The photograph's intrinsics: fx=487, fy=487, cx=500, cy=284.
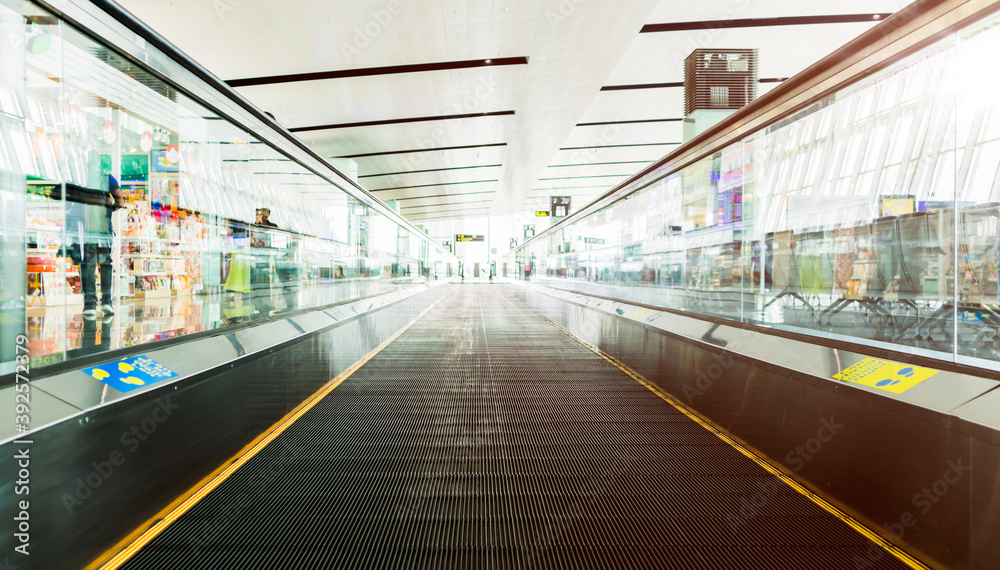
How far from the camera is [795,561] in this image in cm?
184

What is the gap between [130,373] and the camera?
2.18 meters

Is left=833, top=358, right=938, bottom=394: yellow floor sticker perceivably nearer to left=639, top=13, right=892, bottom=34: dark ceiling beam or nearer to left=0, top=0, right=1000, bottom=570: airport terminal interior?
left=0, top=0, right=1000, bottom=570: airport terminal interior

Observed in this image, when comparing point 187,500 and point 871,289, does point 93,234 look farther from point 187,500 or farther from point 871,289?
point 871,289

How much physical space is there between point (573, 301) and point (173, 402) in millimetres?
9027

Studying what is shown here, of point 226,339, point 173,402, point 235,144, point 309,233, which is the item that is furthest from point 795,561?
point 309,233

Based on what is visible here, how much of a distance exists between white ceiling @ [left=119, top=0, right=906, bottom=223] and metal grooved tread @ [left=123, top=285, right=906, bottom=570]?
37.5 ft

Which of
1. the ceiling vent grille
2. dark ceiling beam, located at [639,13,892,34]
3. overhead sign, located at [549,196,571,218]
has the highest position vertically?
dark ceiling beam, located at [639,13,892,34]

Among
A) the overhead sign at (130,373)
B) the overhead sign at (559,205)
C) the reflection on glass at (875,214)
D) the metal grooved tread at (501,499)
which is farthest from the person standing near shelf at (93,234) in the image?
the overhead sign at (559,205)

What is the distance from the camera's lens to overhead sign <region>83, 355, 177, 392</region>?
6.70 ft

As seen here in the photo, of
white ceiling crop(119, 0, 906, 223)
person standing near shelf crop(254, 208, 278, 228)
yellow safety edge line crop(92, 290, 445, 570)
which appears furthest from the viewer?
white ceiling crop(119, 0, 906, 223)

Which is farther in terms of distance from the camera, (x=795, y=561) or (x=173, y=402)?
(x=173, y=402)

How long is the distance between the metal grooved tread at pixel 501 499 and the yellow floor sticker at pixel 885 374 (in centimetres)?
62

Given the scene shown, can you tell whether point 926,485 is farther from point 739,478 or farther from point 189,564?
point 189,564

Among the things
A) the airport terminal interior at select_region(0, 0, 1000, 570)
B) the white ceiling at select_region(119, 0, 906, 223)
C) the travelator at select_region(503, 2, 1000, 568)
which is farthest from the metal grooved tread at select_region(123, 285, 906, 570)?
the white ceiling at select_region(119, 0, 906, 223)
